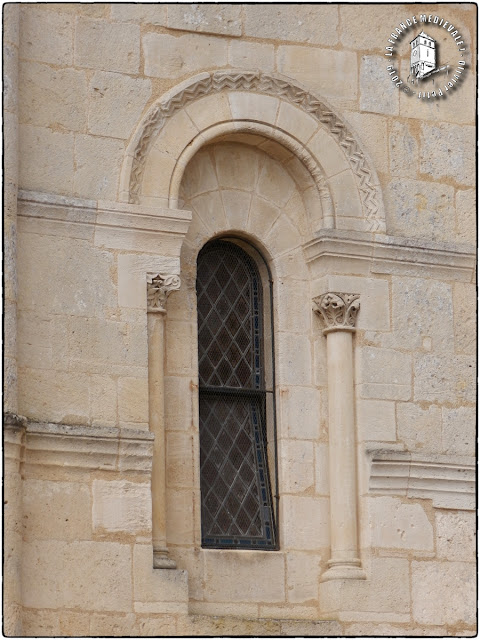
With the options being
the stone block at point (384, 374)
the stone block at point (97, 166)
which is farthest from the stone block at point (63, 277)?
the stone block at point (384, 374)

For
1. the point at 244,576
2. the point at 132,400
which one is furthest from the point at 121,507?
the point at 244,576

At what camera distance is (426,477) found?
13617mm

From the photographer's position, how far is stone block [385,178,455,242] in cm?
1404

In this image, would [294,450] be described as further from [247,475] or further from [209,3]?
[209,3]

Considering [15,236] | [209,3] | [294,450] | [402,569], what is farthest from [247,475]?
[209,3]

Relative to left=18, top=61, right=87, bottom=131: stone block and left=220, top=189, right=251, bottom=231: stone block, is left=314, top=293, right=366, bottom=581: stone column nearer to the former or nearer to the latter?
left=220, top=189, right=251, bottom=231: stone block

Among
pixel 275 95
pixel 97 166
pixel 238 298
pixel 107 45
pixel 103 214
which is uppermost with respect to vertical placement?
pixel 107 45

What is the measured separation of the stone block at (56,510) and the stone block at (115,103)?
2.46 metres

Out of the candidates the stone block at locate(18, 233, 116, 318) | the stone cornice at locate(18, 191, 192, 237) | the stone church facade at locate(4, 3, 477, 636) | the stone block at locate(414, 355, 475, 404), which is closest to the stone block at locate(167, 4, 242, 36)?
the stone church facade at locate(4, 3, 477, 636)

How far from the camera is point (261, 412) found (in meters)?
13.7

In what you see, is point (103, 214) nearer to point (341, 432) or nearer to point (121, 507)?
point (121, 507)

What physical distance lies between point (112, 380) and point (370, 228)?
7.65ft

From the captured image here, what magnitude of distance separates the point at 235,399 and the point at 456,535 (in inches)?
72.0

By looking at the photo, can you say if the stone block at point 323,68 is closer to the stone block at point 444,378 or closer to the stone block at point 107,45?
the stone block at point 107,45
